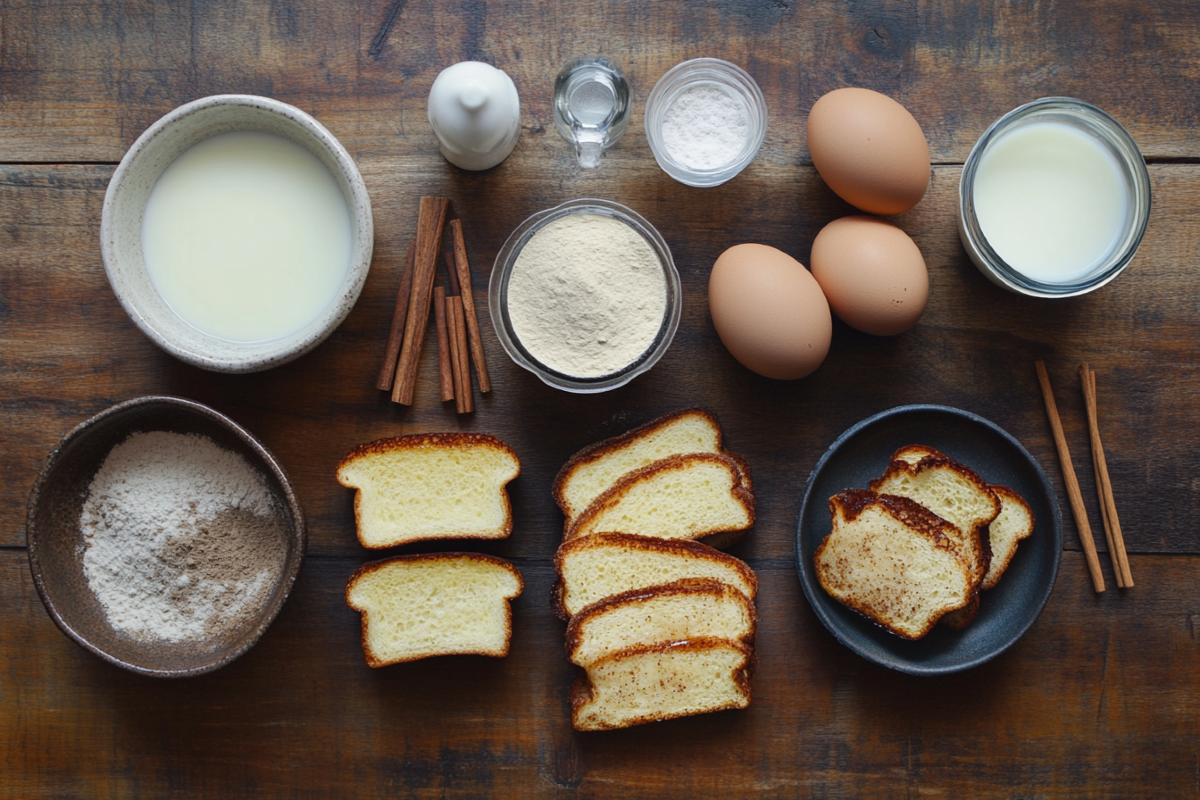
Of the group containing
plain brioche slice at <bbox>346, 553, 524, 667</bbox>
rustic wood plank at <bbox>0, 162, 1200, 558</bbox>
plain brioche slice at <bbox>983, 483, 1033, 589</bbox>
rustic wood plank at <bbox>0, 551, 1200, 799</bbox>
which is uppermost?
rustic wood plank at <bbox>0, 162, 1200, 558</bbox>

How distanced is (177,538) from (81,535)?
0.17 metres

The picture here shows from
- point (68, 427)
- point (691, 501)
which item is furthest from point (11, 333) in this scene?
point (691, 501)

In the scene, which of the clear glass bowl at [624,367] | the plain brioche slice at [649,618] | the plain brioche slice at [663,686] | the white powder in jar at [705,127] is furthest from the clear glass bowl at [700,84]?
the plain brioche slice at [663,686]

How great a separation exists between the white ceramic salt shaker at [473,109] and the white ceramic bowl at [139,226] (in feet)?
0.54

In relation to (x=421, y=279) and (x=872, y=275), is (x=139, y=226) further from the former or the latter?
(x=872, y=275)

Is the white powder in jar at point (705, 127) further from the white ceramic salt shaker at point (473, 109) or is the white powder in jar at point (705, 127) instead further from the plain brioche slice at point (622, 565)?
the plain brioche slice at point (622, 565)

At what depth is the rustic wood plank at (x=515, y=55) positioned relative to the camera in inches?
54.3

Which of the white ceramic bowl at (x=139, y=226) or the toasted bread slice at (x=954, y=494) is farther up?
the white ceramic bowl at (x=139, y=226)

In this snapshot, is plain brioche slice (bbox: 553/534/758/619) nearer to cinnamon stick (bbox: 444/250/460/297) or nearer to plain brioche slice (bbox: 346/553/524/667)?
plain brioche slice (bbox: 346/553/524/667)

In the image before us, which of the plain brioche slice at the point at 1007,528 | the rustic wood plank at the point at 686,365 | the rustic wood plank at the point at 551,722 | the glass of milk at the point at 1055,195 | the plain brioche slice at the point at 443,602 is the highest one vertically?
the glass of milk at the point at 1055,195

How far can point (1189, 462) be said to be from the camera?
142cm

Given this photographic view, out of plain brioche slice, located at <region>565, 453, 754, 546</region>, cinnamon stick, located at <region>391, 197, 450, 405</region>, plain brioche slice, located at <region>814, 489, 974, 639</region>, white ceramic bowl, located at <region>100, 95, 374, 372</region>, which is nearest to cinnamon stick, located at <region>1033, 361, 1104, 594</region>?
plain brioche slice, located at <region>814, 489, 974, 639</region>

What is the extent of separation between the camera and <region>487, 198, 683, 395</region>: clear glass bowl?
50.3 inches

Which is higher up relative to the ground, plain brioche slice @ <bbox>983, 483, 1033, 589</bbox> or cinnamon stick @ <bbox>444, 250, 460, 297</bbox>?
cinnamon stick @ <bbox>444, 250, 460, 297</bbox>
